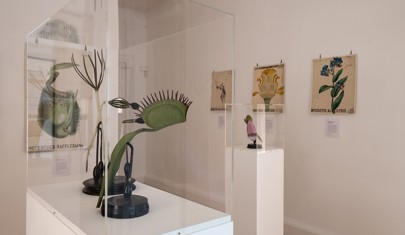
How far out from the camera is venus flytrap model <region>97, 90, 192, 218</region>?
898 mm

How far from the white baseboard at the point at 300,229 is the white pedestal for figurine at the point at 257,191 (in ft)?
2.33

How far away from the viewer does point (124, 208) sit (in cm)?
91

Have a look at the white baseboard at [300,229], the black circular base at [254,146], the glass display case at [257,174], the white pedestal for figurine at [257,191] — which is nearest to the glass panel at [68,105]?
the glass display case at [257,174]

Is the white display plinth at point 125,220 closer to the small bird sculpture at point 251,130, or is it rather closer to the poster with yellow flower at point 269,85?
the small bird sculpture at point 251,130

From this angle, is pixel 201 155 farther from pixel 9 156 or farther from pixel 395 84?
pixel 395 84

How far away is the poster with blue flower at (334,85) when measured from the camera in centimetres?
276

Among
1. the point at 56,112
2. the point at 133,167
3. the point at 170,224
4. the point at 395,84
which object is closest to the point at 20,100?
the point at 56,112

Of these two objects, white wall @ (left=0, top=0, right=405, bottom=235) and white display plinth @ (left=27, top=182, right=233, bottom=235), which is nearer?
white display plinth @ (left=27, top=182, right=233, bottom=235)

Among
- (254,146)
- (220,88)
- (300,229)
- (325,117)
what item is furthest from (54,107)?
(300,229)

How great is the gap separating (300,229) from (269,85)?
5.41 feet

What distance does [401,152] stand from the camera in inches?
95.7

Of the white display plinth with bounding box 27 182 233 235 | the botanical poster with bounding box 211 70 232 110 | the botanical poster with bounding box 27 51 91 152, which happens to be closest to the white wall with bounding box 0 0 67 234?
the botanical poster with bounding box 27 51 91 152

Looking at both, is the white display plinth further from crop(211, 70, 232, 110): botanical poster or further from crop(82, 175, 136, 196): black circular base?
crop(211, 70, 232, 110): botanical poster

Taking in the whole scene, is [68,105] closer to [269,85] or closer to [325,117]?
[325,117]
